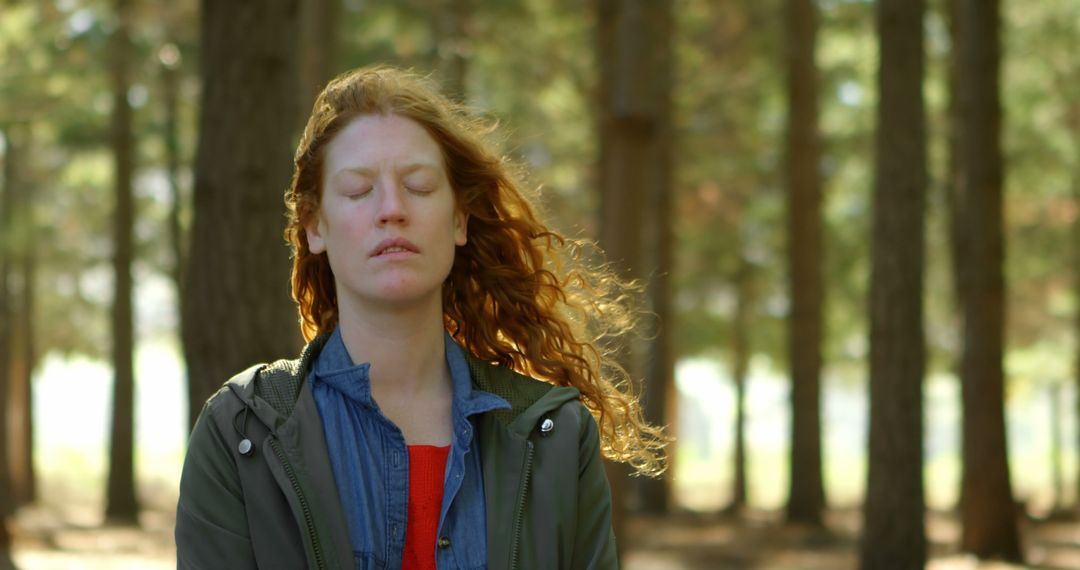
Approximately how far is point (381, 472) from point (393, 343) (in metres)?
0.30

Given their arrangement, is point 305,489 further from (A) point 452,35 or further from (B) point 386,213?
(A) point 452,35

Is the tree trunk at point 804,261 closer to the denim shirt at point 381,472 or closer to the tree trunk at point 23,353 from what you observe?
the tree trunk at point 23,353

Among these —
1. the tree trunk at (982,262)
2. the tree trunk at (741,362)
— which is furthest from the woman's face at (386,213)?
the tree trunk at (741,362)

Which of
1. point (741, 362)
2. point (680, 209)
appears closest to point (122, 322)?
point (680, 209)

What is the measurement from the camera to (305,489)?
8.23ft

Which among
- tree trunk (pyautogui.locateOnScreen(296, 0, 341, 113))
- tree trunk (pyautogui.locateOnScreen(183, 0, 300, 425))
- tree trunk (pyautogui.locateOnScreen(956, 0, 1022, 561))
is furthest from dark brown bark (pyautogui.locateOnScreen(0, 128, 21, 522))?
tree trunk (pyautogui.locateOnScreen(183, 0, 300, 425))

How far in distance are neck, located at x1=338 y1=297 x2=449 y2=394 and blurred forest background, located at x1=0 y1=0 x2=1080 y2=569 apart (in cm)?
85

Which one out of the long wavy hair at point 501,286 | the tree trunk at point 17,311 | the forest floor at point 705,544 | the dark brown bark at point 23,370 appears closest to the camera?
the long wavy hair at point 501,286

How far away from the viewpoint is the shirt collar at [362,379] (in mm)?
2725

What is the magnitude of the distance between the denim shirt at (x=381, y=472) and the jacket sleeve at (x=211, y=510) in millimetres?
207

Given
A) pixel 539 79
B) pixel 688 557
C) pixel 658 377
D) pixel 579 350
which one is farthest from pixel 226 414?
pixel 539 79

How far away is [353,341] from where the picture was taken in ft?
9.23

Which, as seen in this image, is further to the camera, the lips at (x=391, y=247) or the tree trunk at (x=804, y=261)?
the tree trunk at (x=804, y=261)

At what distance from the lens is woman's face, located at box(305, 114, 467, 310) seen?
273cm
